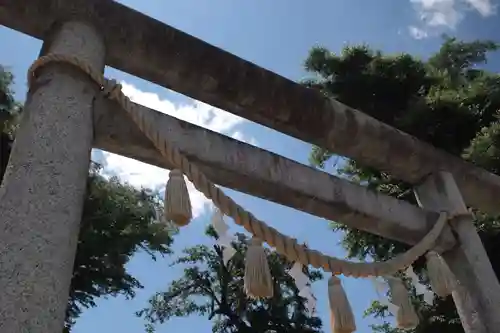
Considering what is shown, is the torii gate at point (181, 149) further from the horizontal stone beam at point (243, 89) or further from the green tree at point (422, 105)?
the green tree at point (422, 105)

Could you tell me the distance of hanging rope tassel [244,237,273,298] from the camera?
194cm

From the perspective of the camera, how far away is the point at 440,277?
Result: 2.46 metres

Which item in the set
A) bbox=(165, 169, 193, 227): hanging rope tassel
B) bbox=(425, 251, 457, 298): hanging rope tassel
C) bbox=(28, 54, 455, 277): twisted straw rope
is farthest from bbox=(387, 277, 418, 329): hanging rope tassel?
bbox=(165, 169, 193, 227): hanging rope tassel

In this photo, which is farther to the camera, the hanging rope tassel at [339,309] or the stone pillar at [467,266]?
the stone pillar at [467,266]

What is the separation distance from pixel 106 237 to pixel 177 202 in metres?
9.41

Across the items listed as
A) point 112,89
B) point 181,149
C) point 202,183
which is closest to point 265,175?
point 181,149

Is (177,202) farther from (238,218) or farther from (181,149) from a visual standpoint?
(181,149)

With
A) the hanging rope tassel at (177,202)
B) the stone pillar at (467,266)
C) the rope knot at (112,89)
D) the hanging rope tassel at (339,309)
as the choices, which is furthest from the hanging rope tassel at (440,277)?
the rope knot at (112,89)

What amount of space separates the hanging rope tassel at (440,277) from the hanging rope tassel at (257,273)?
92 cm

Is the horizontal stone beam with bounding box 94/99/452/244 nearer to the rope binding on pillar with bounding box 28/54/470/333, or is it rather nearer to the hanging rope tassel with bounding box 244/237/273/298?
the rope binding on pillar with bounding box 28/54/470/333

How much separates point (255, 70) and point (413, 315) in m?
1.30

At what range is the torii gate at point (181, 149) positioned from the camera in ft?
4.96

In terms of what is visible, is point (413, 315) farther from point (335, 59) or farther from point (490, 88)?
point (335, 59)

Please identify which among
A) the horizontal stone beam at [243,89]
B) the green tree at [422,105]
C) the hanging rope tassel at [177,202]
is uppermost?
the green tree at [422,105]
